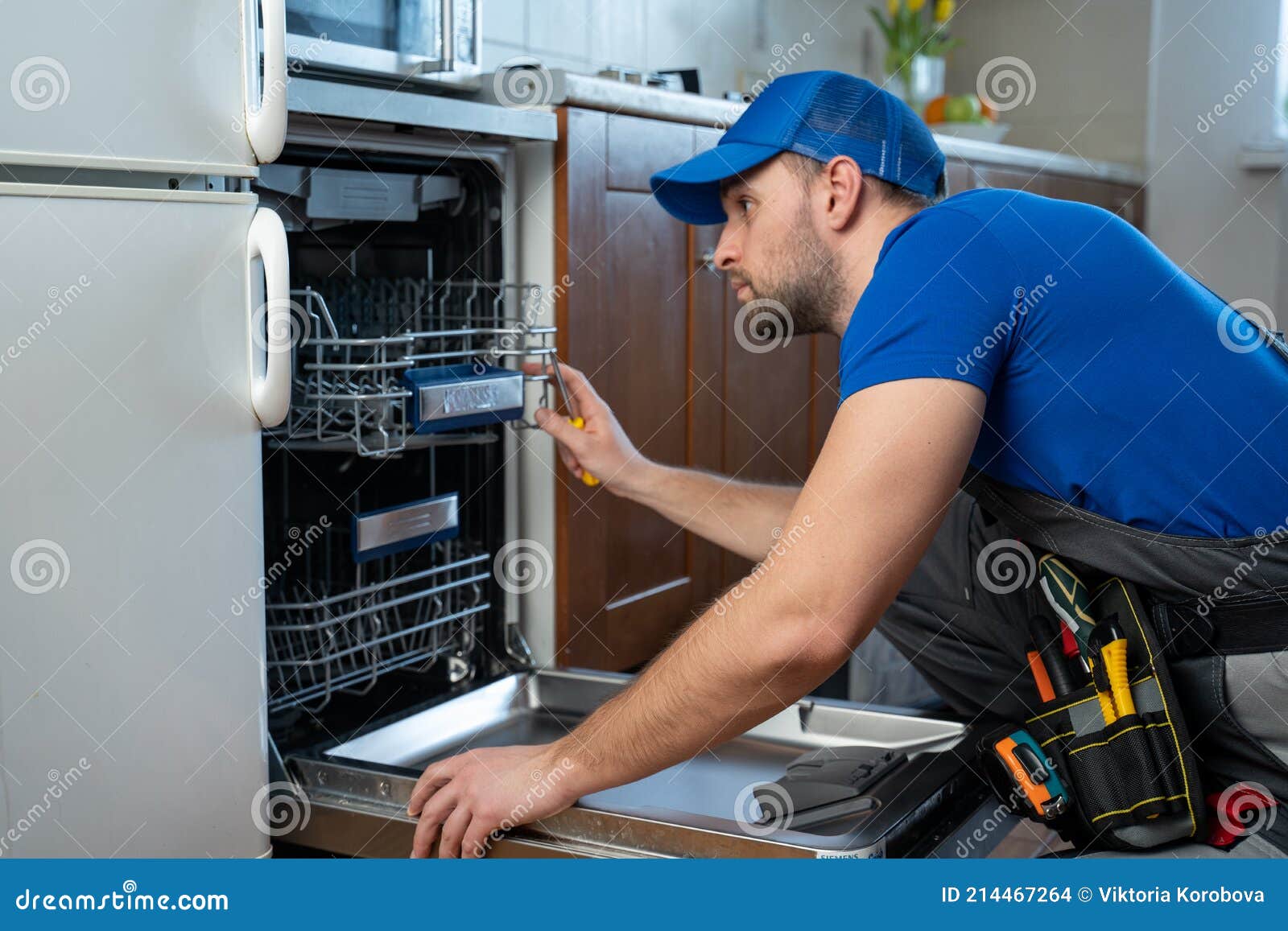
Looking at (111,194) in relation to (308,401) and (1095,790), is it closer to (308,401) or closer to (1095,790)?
(308,401)

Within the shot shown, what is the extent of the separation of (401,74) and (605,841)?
763 mm

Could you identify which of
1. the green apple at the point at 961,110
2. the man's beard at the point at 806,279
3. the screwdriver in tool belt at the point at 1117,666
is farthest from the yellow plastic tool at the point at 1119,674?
the green apple at the point at 961,110

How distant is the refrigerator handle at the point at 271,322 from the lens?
98 cm

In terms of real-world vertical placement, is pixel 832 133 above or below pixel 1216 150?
below

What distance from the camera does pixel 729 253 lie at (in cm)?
132

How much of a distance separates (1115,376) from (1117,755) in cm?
30

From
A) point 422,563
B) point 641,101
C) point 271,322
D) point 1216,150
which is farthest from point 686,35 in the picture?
point 271,322

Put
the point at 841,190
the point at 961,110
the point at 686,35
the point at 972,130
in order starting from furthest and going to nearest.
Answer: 1. the point at 961,110
2. the point at 972,130
3. the point at 686,35
4. the point at 841,190

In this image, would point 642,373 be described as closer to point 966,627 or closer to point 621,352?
point 621,352

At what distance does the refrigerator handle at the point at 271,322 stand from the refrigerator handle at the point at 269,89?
0.05 metres

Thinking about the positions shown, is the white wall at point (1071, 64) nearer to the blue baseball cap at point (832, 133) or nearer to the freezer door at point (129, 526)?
the blue baseball cap at point (832, 133)

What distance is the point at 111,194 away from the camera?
94cm

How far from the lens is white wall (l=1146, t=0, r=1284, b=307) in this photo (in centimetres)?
381

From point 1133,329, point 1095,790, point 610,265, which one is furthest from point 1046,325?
point 610,265
